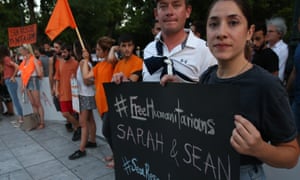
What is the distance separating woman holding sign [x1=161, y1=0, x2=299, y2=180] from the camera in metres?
1.12

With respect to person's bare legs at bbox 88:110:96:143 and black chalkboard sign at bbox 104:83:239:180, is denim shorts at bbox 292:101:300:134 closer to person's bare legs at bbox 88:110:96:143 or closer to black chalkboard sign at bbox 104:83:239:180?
black chalkboard sign at bbox 104:83:239:180

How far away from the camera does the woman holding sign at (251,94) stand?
1.12 m

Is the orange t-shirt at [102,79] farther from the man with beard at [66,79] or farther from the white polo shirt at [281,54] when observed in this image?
the white polo shirt at [281,54]

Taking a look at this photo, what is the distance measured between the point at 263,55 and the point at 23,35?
6.49m

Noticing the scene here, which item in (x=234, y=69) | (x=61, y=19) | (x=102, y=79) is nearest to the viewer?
(x=234, y=69)

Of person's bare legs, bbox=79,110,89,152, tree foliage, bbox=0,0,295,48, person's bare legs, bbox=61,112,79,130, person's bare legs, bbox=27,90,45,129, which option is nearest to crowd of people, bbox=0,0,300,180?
person's bare legs, bbox=79,110,89,152

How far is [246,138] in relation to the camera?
981 millimetres

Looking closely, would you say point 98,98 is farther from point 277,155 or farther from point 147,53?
point 277,155

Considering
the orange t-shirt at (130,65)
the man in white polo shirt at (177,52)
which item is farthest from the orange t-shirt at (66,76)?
the man in white polo shirt at (177,52)

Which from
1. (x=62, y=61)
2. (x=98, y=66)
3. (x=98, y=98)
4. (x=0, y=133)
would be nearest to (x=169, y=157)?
(x=98, y=98)

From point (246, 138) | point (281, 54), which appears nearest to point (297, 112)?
point (281, 54)

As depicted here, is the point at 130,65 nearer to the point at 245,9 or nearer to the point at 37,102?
the point at 245,9

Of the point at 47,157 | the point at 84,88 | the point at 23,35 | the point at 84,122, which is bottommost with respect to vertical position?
the point at 47,157

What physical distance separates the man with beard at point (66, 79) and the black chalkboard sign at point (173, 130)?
10.3 ft
